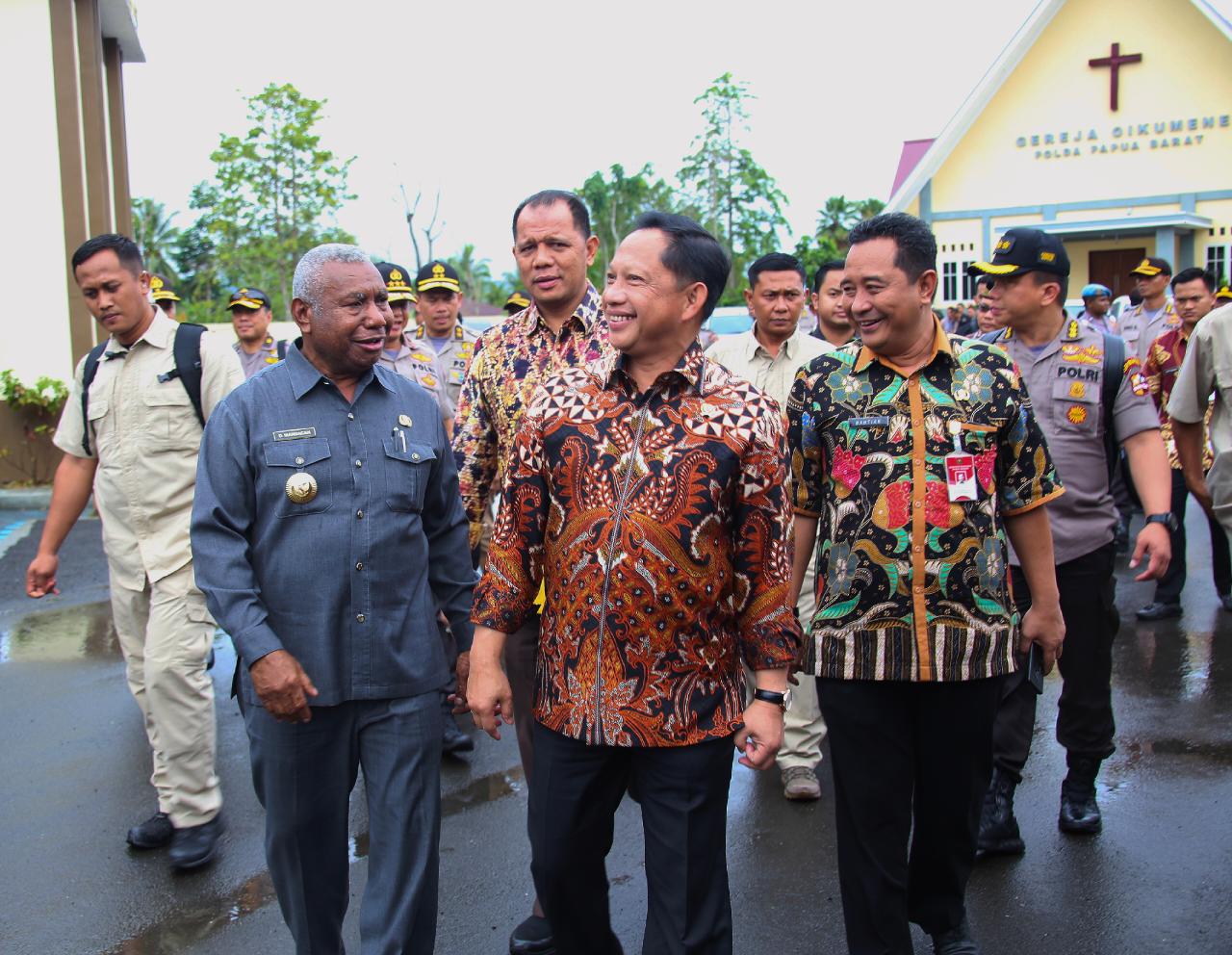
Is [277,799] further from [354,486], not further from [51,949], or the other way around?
[51,949]

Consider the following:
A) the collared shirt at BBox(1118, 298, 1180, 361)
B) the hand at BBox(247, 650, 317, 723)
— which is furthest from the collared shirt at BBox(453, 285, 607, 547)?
the collared shirt at BBox(1118, 298, 1180, 361)

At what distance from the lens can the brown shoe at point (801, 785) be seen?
4.73 metres

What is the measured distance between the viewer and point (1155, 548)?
374cm

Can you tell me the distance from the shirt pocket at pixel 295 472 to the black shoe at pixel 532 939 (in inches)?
60.6

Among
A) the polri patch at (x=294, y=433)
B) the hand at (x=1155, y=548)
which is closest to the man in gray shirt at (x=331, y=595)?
the polri patch at (x=294, y=433)

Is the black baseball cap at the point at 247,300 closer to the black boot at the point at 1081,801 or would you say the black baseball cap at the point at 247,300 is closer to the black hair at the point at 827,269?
the black hair at the point at 827,269

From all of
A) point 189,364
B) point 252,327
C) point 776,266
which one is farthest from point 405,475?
point 252,327

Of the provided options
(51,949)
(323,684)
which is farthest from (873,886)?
(51,949)

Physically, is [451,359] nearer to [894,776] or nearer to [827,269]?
[827,269]

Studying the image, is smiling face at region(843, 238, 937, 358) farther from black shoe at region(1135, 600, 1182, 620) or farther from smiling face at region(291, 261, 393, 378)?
black shoe at region(1135, 600, 1182, 620)

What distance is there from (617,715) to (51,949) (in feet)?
7.50

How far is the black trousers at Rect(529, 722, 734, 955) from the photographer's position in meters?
2.72

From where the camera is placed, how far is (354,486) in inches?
121

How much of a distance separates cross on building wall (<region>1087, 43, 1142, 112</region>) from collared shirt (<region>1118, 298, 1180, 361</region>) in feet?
49.7
